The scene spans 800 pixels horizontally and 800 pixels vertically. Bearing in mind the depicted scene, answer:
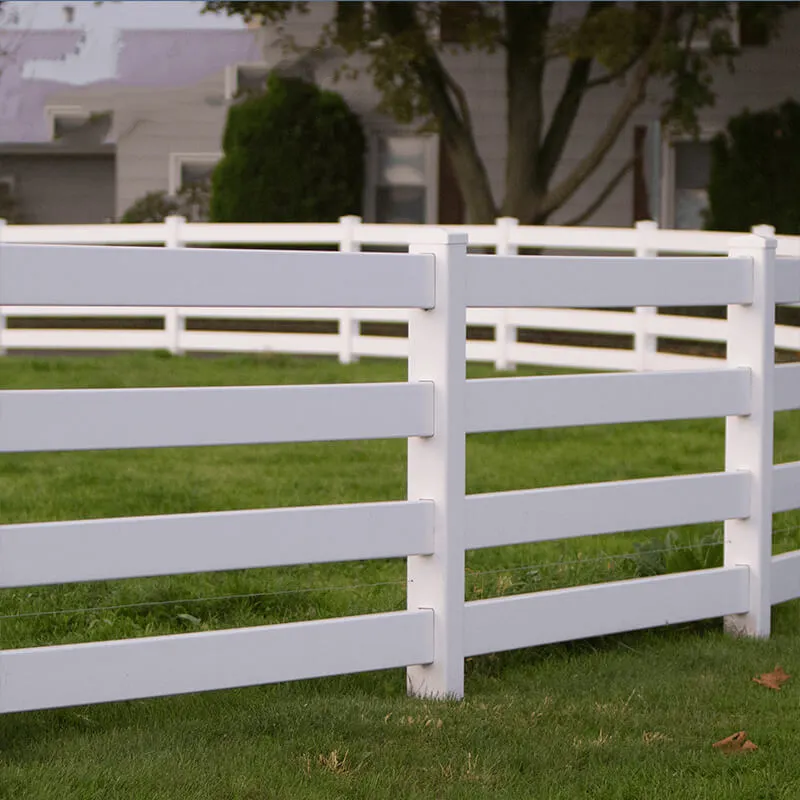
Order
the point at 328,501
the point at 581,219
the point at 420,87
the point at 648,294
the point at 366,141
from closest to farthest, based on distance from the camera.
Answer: the point at 648,294
the point at 328,501
the point at 420,87
the point at 581,219
the point at 366,141

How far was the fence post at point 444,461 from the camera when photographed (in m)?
4.36

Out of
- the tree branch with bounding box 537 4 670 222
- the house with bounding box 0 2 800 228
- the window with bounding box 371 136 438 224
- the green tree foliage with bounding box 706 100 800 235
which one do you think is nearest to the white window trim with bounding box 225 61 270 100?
the house with bounding box 0 2 800 228

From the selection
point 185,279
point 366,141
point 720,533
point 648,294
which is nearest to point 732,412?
point 648,294

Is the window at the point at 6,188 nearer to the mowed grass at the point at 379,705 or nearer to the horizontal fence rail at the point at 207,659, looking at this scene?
the mowed grass at the point at 379,705

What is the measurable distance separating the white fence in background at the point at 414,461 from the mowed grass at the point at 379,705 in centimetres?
16

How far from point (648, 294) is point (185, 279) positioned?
1801mm

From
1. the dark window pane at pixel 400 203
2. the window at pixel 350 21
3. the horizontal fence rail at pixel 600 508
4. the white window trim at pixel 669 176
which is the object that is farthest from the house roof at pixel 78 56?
the horizontal fence rail at pixel 600 508

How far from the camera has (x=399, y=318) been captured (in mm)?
12562

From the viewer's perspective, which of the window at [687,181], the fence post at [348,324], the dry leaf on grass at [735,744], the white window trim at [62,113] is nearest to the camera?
the dry leaf on grass at [735,744]

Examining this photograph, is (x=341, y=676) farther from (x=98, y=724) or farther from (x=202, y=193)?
(x=202, y=193)

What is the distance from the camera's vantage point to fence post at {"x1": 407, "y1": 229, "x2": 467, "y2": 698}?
436 centimetres

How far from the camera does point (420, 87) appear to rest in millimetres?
18062

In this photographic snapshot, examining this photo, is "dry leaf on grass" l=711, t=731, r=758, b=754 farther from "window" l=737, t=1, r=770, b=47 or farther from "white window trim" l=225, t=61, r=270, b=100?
"white window trim" l=225, t=61, r=270, b=100

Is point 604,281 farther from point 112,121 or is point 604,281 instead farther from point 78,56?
point 78,56
